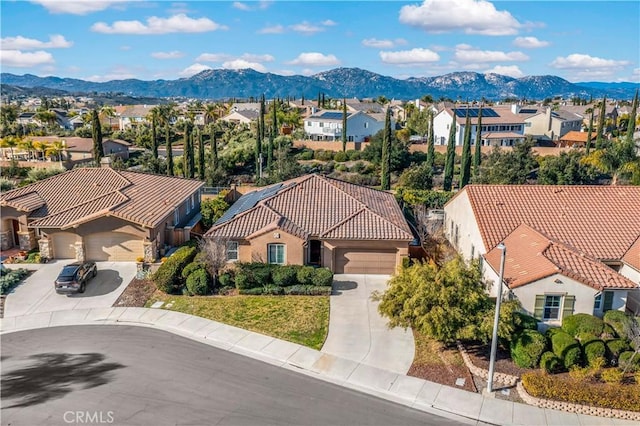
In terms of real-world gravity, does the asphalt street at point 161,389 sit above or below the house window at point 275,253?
below

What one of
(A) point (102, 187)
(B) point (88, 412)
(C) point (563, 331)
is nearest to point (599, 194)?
(C) point (563, 331)

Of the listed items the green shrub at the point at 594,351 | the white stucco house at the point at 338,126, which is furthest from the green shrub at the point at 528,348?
the white stucco house at the point at 338,126

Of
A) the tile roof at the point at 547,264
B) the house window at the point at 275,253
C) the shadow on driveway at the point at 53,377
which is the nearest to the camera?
the shadow on driveway at the point at 53,377

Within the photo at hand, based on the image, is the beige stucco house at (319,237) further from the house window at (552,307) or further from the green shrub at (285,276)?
the house window at (552,307)

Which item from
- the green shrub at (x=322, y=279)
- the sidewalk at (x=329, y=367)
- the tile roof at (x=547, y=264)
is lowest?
the sidewalk at (x=329, y=367)

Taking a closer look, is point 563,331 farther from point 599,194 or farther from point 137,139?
point 137,139
